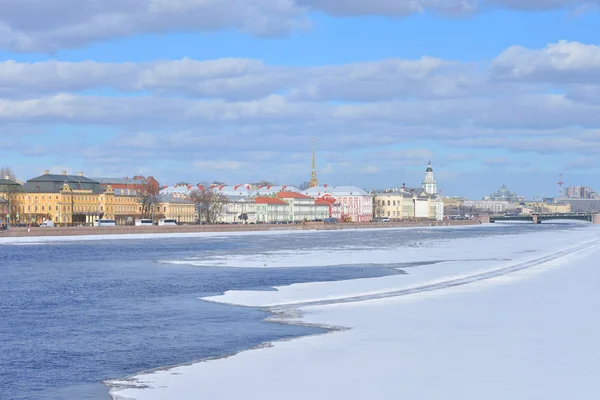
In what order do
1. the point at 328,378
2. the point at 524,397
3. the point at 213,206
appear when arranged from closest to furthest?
the point at 524,397
the point at 328,378
the point at 213,206

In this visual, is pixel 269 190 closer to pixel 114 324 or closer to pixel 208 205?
pixel 208 205

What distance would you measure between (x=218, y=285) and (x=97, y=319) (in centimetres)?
795

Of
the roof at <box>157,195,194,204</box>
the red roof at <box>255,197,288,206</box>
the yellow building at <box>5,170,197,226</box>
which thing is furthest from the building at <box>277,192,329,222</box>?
the yellow building at <box>5,170,197,226</box>

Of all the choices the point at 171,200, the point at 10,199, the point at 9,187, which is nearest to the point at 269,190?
the point at 171,200

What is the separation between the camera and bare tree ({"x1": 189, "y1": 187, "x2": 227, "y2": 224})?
386 feet

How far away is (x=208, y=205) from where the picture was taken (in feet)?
389

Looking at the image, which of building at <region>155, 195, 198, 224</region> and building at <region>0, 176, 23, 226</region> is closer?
building at <region>0, 176, 23, 226</region>

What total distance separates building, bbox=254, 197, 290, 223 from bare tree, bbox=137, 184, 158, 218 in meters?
24.4

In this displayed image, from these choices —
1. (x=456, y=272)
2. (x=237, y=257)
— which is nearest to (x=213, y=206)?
(x=237, y=257)

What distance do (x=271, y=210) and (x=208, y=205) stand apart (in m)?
29.6

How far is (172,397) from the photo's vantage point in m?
10.8

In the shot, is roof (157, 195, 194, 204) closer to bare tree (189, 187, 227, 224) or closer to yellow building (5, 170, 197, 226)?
yellow building (5, 170, 197, 226)

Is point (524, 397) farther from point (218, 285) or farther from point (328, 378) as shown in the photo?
point (218, 285)

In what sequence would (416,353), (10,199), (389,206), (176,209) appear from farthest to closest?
(389,206)
(176,209)
(10,199)
(416,353)
